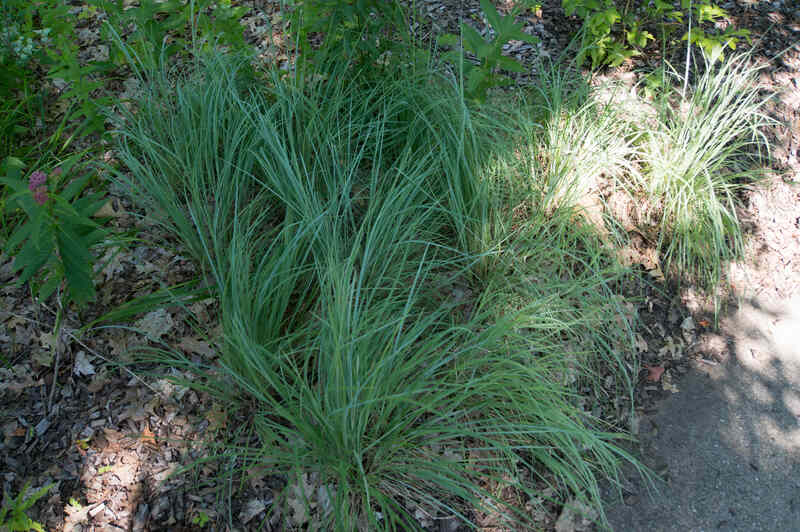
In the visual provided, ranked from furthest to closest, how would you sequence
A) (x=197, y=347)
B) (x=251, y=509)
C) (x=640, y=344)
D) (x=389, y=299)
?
(x=640, y=344) < (x=197, y=347) < (x=389, y=299) < (x=251, y=509)

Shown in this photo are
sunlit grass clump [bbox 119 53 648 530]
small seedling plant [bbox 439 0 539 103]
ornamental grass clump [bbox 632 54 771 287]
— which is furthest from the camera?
ornamental grass clump [bbox 632 54 771 287]

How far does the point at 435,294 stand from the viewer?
7.92 ft

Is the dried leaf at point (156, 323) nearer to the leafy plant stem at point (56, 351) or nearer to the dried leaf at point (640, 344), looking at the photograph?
the leafy plant stem at point (56, 351)

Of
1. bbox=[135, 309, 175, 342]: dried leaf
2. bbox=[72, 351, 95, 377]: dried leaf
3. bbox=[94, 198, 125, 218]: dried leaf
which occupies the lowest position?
bbox=[72, 351, 95, 377]: dried leaf

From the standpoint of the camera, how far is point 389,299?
7.06 ft

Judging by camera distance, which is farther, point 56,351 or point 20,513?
point 56,351

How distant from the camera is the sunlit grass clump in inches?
74.8

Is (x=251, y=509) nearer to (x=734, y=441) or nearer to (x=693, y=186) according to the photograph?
(x=734, y=441)

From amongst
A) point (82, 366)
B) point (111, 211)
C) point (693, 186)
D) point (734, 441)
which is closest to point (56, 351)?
point (82, 366)

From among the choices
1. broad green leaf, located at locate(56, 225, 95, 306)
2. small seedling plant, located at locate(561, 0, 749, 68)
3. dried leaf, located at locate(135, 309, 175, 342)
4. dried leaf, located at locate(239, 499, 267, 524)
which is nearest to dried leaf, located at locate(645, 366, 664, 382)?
small seedling plant, located at locate(561, 0, 749, 68)

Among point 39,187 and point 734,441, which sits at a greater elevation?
point 39,187

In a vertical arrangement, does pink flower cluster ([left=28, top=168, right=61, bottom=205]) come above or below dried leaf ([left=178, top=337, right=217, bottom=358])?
above

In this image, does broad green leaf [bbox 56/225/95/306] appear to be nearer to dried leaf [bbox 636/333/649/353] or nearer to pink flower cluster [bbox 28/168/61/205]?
pink flower cluster [bbox 28/168/61/205]

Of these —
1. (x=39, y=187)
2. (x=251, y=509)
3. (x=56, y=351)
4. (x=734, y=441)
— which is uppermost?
(x=39, y=187)
